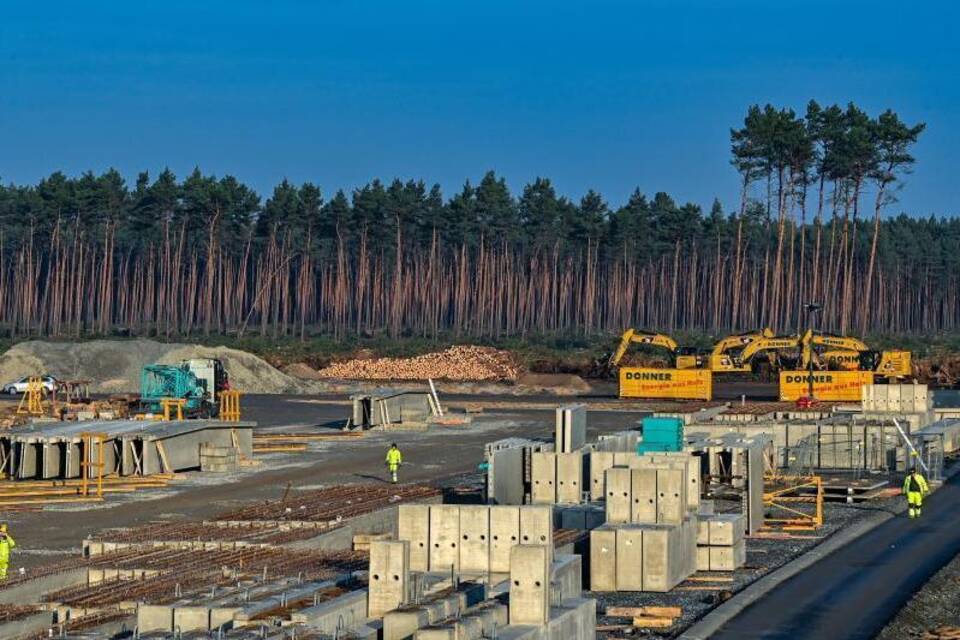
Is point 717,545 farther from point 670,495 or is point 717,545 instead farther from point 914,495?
point 914,495

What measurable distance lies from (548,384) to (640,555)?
2450 inches

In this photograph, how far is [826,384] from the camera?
244 ft

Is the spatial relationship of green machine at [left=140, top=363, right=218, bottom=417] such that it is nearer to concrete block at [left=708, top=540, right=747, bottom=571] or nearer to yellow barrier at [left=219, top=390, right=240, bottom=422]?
yellow barrier at [left=219, top=390, right=240, bottom=422]

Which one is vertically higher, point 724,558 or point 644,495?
point 644,495

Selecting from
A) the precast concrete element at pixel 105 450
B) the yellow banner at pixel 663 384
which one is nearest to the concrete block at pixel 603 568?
the precast concrete element at pixel 105 450

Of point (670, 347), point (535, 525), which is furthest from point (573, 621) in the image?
point (670, 347)

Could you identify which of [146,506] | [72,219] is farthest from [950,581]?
[72,219]

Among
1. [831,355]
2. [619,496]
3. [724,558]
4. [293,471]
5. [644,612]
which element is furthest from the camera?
[831,355]

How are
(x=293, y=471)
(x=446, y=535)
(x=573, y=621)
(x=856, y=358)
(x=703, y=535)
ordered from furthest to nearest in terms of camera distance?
(x=856, y=358)
(x=293, y=471)
(x=703, y=535)
(x=446, y=535)
(x=573, y=621)

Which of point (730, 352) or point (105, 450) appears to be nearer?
point (105, 450)

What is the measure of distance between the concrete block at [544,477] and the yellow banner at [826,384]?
38405mm

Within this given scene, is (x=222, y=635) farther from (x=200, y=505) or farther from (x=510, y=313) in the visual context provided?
(x=510, y=313)

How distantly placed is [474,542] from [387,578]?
409cm

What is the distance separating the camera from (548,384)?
91438mm
